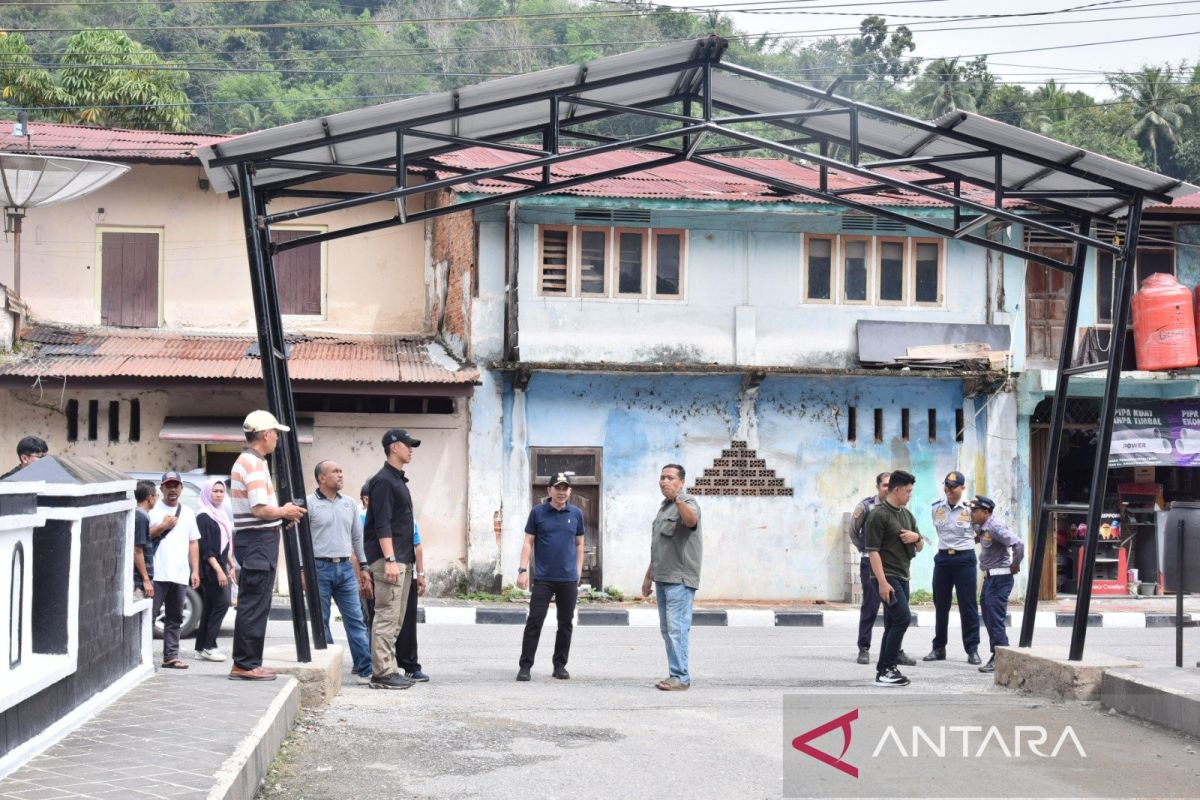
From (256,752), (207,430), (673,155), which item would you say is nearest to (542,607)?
(673,155)

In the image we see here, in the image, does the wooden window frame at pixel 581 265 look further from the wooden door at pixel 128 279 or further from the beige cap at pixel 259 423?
the beige cap at pixel 259 423

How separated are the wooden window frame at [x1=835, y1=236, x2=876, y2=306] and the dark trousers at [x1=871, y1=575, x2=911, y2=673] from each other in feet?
40.5

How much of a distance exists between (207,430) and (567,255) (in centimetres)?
597

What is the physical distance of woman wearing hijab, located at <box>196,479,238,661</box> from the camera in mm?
12047

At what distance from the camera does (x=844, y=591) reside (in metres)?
23.6

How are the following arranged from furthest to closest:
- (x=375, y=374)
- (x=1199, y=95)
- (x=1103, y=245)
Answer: (x=1199, y=95) → (x=375, y=374) → (x=1103, y=245)

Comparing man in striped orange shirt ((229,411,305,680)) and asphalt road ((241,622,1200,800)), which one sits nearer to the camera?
asphalt road ((241,622,1200,800))

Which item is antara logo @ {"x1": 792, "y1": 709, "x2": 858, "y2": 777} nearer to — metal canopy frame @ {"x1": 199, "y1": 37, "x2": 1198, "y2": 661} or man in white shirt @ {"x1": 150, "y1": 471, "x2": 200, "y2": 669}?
metal canopy frame @ {"x1": 199, "y1": 37, "x2": 1198, "y2": 661}

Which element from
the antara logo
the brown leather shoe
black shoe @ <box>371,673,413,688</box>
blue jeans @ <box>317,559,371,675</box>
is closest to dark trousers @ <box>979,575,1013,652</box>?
the antara logo

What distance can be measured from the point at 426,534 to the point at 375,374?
269cm

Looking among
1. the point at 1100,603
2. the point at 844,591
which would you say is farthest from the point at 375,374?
the point at 1100,603

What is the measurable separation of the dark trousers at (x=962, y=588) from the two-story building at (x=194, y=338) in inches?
381

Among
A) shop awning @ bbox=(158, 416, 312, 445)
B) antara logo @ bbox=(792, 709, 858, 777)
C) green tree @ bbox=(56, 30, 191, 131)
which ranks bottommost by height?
antara logo @ bbox=(792, 709, 858, 777)

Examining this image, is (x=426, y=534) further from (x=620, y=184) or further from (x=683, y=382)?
(x=620, y=184)
